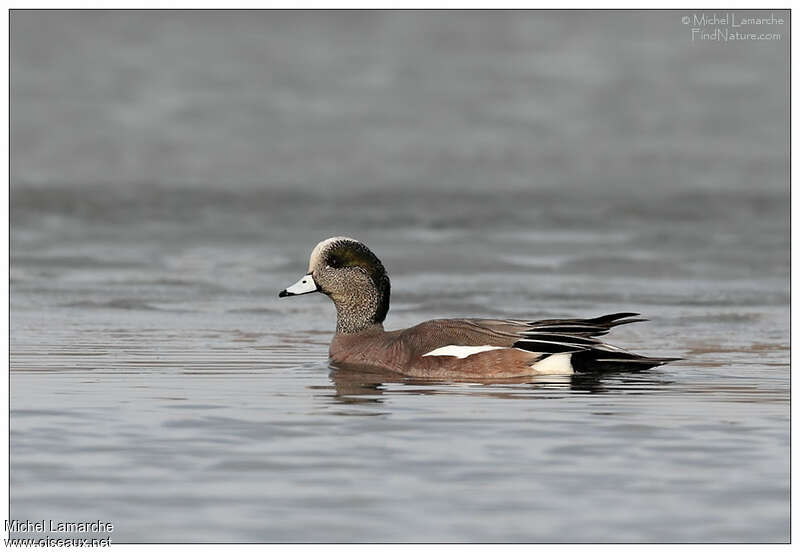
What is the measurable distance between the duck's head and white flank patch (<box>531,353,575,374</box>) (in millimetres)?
1835

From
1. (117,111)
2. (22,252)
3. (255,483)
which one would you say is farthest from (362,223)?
(255,483)

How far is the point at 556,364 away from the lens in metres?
11.3

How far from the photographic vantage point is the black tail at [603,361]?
11250 mm

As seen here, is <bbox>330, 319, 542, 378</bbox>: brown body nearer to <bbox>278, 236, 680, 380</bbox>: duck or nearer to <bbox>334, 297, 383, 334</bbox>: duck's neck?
<bbox>278, 236, 680, 380</bbox>: duck

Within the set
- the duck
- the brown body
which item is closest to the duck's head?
the duck

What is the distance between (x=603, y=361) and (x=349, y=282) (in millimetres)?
2345

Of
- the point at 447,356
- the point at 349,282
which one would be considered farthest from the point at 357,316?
the point at 447,356

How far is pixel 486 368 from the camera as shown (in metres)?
11.4

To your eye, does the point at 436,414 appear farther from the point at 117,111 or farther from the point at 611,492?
the point at 117,111

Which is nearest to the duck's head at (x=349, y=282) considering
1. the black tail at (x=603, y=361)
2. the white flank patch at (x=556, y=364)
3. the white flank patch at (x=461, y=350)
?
the white flank patch at (x=461, y=350)

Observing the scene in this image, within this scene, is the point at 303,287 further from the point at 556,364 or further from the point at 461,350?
the point at 556,364

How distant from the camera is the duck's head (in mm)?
12781

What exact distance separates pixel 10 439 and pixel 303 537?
235cm

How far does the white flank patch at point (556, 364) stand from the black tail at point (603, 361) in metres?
0.04
